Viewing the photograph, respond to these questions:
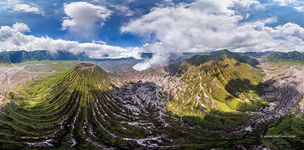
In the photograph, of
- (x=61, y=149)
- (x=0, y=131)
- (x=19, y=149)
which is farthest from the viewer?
(x=0, y=131)

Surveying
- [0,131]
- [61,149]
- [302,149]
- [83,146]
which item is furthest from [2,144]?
[302,149]

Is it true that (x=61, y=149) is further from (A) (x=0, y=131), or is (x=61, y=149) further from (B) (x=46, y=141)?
(A) (x=0, y=131)

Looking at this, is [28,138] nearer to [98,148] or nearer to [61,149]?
[61,149]

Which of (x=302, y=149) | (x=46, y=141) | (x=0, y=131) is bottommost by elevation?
(x=302, y=149)

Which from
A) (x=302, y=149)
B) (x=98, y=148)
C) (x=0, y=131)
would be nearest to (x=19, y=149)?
(x=0, y=131)

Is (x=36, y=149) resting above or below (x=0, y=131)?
below

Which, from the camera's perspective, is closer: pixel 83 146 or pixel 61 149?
pixel 61 149

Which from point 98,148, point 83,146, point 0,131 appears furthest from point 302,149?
point 0,131

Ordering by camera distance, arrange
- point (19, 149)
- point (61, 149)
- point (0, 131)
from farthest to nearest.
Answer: point (0, 131), point (61, 149), point (19, 149)

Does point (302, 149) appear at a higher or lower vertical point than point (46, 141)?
lower

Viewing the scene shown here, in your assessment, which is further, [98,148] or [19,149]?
[98,148]
